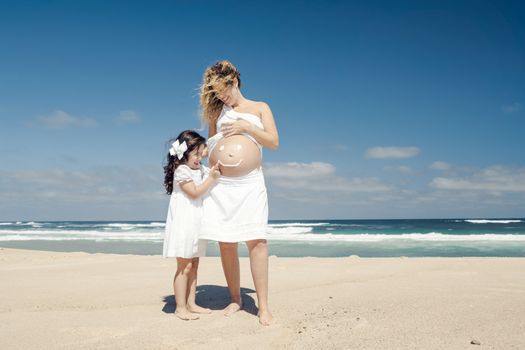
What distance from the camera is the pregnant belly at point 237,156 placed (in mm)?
4203

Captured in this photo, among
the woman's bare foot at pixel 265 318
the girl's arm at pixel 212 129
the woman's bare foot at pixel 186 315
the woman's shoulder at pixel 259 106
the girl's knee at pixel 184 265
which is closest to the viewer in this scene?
the woman's bare foot at pixel 265 318

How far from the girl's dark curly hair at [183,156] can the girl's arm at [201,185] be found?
27 centimetres

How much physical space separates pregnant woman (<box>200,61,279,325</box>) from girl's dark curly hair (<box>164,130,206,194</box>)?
166 mm

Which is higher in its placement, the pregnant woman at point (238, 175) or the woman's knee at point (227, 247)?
the pregnant woman at point (238, 175)

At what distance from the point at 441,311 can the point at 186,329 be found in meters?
2.38

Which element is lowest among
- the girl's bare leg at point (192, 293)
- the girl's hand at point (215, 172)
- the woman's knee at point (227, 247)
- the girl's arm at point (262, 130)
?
the girl's bare leg at point (192, 293)

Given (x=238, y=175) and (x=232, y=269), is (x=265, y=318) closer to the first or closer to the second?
(x=232, y=269)

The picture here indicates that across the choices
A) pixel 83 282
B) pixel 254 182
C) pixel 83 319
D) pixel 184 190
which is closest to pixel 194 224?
pixel 184 190

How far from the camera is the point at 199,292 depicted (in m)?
5.55

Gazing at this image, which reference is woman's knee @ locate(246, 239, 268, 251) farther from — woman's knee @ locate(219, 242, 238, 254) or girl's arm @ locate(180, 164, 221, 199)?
girl's arm @ locate(180, 164, 221, 199)

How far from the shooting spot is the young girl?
4207 mm

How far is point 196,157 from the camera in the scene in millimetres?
4371

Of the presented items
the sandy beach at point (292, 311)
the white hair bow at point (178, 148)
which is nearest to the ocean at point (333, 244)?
the sandy beach at point (292, 311)

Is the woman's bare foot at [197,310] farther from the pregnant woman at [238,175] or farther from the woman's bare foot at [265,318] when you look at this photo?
the woman's bare foot at [265,318]
